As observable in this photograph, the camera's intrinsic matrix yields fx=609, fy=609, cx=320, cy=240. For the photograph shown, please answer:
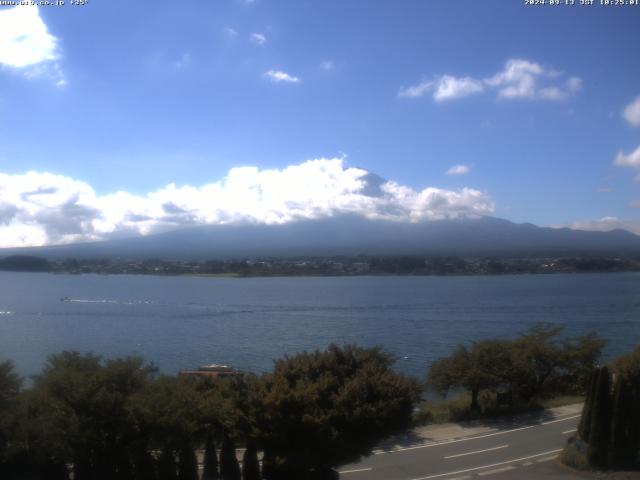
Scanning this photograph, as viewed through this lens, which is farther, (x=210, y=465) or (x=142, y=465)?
(x=210, y=465)

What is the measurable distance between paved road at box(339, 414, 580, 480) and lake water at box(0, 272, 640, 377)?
28.9 feet

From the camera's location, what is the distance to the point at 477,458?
9078mm

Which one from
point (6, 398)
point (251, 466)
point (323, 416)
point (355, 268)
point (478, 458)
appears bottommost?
point (478, 458)

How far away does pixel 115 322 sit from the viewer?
32.2m

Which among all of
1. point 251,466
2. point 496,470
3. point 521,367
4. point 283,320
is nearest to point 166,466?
point 251,466

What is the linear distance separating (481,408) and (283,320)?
66.7 ft

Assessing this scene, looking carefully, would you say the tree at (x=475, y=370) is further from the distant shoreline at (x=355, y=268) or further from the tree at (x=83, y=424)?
the distant shoreline at (x=355, y=268)

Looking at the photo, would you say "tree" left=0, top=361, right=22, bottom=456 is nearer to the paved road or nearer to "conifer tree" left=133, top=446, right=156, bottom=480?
"conifer tree" left=133, top=446, right=156, bottom=480

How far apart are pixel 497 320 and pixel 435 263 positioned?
1763 inches

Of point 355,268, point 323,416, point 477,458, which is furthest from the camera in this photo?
point 355,268

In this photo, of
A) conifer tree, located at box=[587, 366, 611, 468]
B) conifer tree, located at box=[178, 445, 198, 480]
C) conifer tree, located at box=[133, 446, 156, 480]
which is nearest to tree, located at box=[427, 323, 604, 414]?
conifer tree, located at box=[587, 366, 611, 468]

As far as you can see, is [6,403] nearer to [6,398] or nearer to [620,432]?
[6,398]

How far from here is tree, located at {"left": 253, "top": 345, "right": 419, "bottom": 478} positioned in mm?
6707

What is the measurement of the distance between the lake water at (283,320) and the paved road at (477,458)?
882 cm
